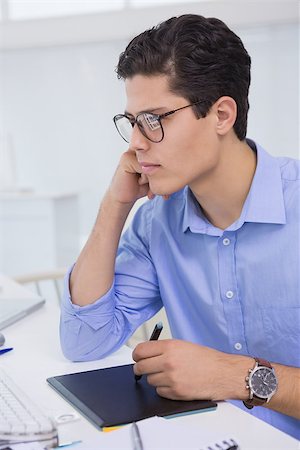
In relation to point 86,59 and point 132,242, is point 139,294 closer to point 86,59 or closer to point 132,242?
point 132,242

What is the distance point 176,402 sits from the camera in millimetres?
1058

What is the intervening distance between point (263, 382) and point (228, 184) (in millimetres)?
443

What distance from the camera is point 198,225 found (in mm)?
1416

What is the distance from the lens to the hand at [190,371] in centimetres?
107

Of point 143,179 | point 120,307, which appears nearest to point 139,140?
point 143,179

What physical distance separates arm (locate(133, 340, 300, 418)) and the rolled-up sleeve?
0.67ft

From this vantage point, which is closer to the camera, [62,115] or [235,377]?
[235,377]

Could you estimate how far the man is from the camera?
1283 millimetres

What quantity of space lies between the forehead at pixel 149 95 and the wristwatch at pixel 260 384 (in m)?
0.51

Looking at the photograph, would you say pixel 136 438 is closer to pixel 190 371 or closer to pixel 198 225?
pixel 190 371

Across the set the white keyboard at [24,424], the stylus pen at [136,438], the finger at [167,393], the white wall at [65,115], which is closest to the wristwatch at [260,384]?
the finger at [167,393]

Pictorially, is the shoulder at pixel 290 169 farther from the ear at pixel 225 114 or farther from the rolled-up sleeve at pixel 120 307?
the rolled-up sleeve at pixel 120 307

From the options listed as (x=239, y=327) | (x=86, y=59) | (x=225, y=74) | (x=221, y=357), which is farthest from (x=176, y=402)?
(x=86, y=59)

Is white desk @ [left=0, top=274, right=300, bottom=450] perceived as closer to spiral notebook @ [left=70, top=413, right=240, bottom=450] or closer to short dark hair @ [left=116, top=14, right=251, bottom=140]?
spiral notebook @ [left=70, top=413, right=240, bottom=450]
